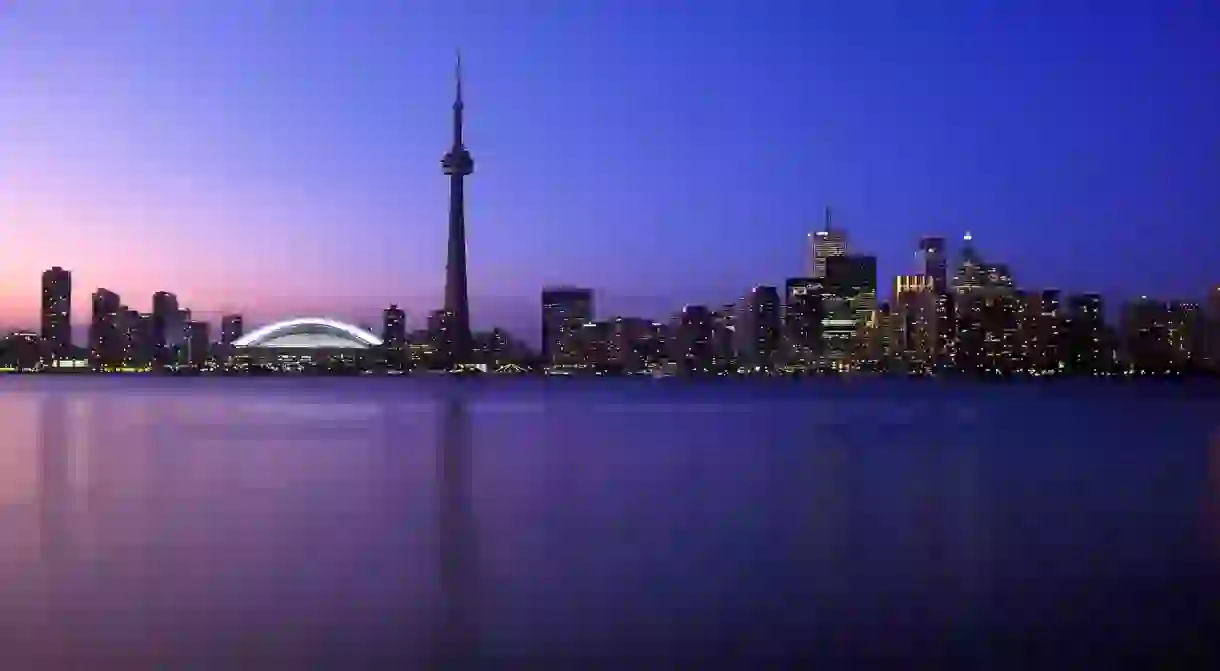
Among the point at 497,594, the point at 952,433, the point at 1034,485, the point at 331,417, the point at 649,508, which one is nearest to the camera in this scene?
the point at 497,594

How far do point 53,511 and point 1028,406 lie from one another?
311 ft

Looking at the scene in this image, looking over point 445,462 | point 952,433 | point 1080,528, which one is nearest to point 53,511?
point 445,462

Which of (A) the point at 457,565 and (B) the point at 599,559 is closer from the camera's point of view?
(A) the point at 457,565

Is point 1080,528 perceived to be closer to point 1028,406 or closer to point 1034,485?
point 1034,485

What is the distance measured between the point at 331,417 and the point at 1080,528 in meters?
56.8

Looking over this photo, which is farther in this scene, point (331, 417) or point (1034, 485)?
point (331, 417)

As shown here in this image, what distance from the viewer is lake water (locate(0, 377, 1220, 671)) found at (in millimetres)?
13375

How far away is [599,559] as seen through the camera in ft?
65.1

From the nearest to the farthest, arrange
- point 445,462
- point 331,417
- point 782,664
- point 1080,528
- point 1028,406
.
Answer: point 782,664
point 1080,528
point 445,462
point 331,417
point 1028,406

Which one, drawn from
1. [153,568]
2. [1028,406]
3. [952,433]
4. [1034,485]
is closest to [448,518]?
[153,568]

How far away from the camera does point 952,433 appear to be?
61.7 meters

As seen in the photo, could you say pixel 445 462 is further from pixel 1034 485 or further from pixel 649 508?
pixel 1034 485

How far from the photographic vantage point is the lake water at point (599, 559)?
13375 millimetres

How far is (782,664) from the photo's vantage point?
41.1ft
